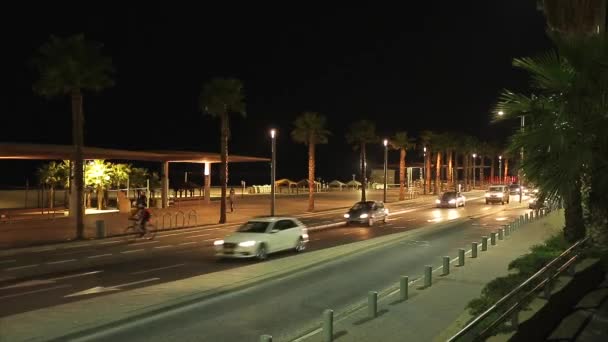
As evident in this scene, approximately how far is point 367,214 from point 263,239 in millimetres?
16460

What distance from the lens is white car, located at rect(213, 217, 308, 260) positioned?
20.8 metres

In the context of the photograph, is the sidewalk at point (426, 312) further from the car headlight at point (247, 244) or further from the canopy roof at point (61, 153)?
the canopy roof at point (61, 153)

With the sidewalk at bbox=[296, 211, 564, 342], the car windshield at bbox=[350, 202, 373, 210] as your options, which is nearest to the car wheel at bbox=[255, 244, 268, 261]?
the sidewalk at bbox=[296, 211, 564, 342]

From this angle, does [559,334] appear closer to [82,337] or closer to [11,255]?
[82,337]

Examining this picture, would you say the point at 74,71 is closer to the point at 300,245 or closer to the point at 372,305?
the point at 300,245

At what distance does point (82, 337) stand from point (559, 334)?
292 inches

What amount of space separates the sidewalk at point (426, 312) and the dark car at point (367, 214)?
1828 centimetres

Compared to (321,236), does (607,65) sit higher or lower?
higher

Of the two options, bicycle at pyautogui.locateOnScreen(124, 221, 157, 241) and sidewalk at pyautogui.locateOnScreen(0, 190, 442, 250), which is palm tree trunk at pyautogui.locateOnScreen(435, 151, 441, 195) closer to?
sidewalk at pyautogui.locateOnScreen(0, 190, 442, 250)

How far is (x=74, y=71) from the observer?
29.7m

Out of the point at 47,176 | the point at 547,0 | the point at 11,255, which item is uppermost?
the point at 547,0

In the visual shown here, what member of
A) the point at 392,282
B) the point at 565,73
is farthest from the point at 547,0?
the point at 392,282

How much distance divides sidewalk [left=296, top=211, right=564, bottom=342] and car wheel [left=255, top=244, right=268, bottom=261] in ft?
19.7

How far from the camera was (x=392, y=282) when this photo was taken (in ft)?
53.5
